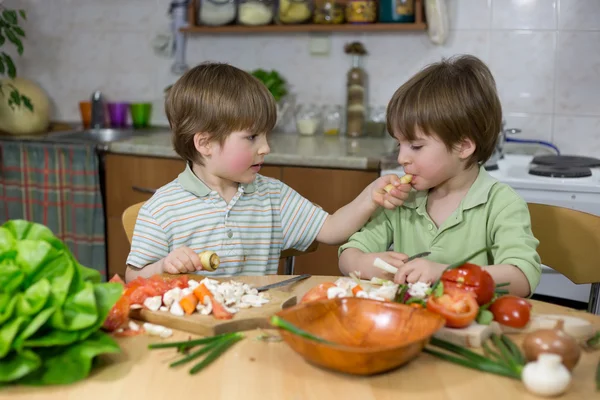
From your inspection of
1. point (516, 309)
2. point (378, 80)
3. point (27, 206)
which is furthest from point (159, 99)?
point (516, 309)

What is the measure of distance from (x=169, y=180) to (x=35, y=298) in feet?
6.27

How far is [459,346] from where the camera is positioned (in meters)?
1.08

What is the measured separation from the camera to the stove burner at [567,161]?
265cm

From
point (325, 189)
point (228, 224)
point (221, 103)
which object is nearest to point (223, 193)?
point (228, 224)

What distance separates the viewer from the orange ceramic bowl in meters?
0.97

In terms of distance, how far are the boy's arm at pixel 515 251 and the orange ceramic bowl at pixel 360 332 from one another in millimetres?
386

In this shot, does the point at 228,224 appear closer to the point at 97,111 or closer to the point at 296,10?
the point at 296,10

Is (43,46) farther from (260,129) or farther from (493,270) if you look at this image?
(493,270)

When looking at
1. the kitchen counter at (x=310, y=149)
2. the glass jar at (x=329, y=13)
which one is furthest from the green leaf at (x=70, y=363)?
the glass jar at (x=329, y=13)

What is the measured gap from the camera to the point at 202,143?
1726 mm

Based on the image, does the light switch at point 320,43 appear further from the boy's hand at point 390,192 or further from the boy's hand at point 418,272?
the boy's hand at point 418,272

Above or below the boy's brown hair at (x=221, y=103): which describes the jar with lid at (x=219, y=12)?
above

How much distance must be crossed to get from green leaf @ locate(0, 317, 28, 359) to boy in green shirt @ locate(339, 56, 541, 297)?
0.77m

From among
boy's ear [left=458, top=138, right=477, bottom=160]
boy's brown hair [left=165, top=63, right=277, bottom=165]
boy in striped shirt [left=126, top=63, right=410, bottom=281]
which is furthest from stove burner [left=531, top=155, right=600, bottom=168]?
boy's brown hair [left=165, top=63, right=277, bottom=165]
